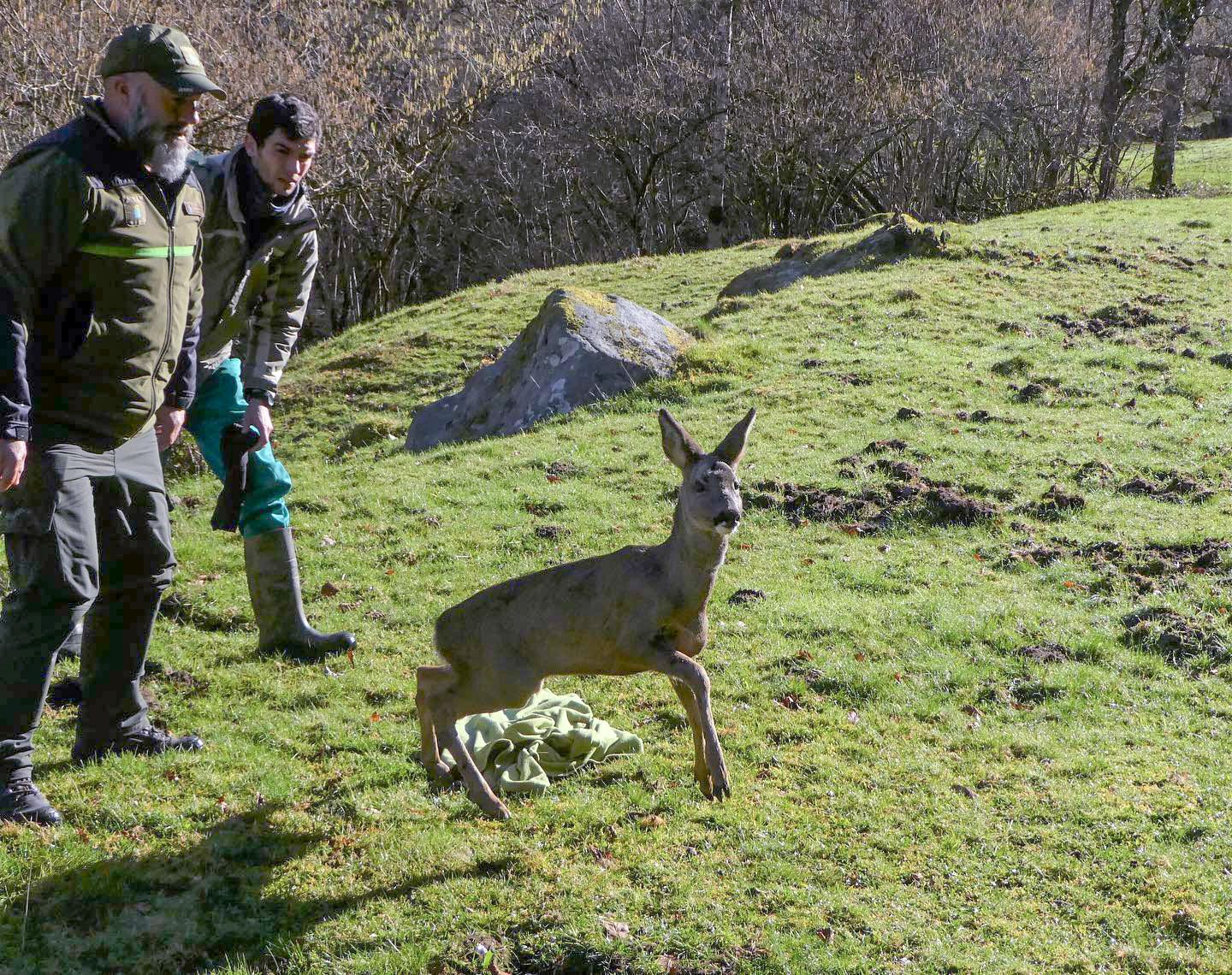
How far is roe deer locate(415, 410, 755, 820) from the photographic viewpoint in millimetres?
5242

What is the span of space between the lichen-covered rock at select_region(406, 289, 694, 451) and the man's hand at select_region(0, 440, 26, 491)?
922cm

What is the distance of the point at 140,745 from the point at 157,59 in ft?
11.3

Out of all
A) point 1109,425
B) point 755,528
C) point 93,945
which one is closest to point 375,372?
point 755,528

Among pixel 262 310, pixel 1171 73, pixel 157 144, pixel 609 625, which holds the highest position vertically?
pixel 1171 73

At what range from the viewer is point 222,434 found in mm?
6559

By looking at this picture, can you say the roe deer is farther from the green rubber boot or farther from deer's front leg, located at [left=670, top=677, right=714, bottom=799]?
the green rubber boot

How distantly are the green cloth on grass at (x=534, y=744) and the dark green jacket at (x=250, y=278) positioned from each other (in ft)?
7.45

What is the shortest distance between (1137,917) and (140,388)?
4949 millimetres

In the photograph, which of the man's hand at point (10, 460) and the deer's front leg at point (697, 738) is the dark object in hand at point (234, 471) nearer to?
the man's hand at point (10, 460)

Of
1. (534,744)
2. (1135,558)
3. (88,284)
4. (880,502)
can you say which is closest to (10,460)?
(88,284)

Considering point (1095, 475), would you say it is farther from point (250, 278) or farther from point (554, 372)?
point (250, 278)

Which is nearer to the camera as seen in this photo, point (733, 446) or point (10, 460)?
point (10, 460)

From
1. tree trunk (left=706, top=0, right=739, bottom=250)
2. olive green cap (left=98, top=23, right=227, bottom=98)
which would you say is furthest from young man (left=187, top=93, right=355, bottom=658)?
tree trunk (left=706, top=0, right=739, bottom=250)

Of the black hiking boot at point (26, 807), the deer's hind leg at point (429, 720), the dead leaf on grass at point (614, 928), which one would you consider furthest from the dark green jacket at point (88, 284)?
the dead leaf on grass at point (614, 928)
